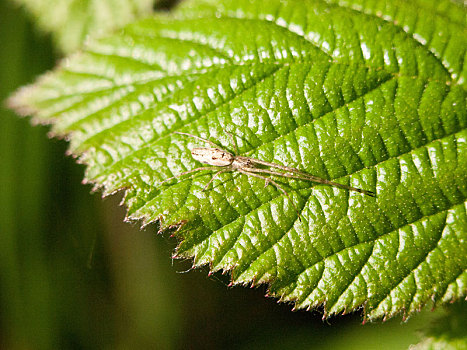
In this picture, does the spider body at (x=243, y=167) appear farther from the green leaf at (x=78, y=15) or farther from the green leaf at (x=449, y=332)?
the green leaf at (x=78, y=15)

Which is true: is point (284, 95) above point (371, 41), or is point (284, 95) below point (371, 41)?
below

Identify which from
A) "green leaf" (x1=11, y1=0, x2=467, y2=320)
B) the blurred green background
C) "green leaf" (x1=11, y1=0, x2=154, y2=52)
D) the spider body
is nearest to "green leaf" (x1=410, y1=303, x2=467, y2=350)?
"green leaf" (x1=11, y1=0, x2=467, y2=320)

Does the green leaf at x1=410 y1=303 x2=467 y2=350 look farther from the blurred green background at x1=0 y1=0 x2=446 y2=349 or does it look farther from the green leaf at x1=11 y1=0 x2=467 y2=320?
the blurred green background at x1=0 y1=0 x2=446 y2=349

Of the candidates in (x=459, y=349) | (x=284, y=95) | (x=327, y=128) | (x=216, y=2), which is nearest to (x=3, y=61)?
(x=216, y=2)

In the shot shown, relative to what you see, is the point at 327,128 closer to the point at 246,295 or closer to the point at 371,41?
the point at 371,41

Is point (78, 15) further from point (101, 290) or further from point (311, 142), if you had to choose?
point (311, 142)

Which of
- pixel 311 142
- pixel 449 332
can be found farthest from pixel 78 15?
pixel 449 332

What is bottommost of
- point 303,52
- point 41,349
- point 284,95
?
point 41,349
